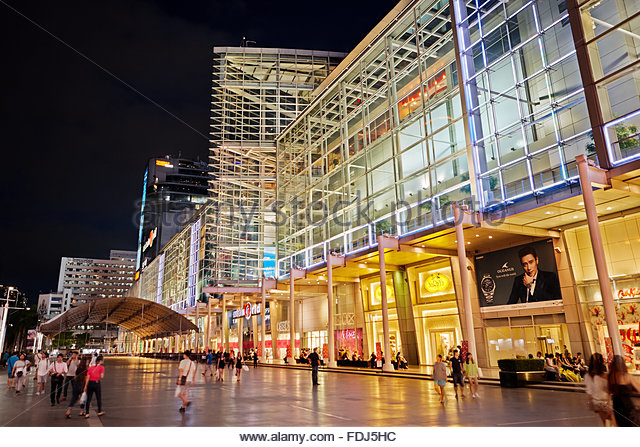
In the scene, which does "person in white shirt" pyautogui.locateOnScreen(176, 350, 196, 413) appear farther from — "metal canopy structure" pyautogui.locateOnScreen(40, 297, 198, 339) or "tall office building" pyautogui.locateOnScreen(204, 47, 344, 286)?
"metal canopy structure" pyautogui.locateOnScreen(40, 297, 198, 339)

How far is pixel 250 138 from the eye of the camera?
5528 cm

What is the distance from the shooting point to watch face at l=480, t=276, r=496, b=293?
26250 millimetres

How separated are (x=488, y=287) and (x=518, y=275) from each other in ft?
7.06

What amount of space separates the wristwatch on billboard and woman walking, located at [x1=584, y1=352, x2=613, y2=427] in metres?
19.5

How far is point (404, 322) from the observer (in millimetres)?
32531

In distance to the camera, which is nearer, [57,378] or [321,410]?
[321,410]

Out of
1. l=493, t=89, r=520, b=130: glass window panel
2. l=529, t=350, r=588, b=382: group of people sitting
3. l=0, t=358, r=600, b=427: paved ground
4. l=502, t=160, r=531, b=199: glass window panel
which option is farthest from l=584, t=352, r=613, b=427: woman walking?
l=493, t=89, r=520, b=130: glass window panel

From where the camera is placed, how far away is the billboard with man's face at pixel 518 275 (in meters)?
23.4

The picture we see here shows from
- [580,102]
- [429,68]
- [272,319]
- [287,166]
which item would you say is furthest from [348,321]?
[580,102]

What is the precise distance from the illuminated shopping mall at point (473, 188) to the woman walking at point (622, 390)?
29.0ft

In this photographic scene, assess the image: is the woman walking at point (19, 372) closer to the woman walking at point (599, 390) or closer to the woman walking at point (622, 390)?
the woman walking at point (599, 390)

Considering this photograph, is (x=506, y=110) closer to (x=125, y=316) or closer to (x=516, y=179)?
(x=516, y=179)

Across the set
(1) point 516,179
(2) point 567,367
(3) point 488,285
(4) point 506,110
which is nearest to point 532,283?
(3) point 488,285
